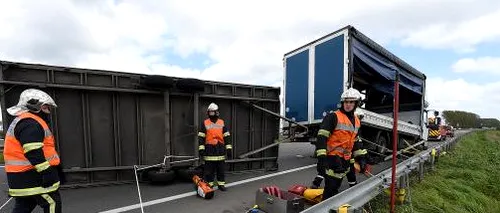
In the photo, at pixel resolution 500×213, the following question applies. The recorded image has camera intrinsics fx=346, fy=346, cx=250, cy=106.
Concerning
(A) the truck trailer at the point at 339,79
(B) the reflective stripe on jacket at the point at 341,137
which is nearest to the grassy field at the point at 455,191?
(B) the reflective stripe on jacket at the point at 341,137

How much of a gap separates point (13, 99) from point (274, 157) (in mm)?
5439

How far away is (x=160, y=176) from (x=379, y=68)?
654 cm

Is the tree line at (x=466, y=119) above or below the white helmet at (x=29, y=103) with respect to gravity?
below

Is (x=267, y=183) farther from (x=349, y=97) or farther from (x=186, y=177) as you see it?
(x=349, y=97)

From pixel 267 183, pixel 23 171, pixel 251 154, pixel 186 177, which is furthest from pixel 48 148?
pixel 251 154

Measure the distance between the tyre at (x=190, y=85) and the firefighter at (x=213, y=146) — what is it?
0.74 m

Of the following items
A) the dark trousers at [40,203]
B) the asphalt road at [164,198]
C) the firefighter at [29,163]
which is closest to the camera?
the firefighter at [29,163]

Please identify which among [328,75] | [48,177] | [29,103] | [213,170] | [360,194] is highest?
[328,75]

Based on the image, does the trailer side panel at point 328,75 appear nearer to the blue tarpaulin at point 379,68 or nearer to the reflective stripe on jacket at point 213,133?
the blue tarpaulin at point 379,68

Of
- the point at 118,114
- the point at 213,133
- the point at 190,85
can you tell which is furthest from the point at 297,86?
the point at 118,114

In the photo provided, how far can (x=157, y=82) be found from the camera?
258 inches

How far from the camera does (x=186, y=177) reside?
6.65 meters

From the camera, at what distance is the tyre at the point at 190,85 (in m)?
6.88

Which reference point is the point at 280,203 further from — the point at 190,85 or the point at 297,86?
the point at 297,86
